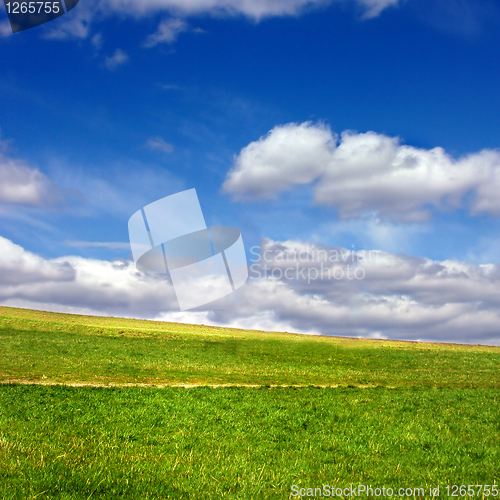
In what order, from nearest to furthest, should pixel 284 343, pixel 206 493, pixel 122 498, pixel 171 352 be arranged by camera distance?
pixel 122 498 < pixel 206 493 < pixel 171 352 < pixel 284 343

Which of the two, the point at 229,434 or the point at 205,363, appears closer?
the point at 229,434

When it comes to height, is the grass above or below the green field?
below

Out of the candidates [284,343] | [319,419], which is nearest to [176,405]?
[319,419]

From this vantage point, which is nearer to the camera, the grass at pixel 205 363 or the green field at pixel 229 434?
the green field at pixel 229 434

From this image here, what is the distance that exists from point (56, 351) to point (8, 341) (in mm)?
9010

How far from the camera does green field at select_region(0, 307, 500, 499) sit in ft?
29.8

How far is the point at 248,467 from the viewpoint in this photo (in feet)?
33.8

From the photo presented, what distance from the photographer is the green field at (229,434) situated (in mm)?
9086

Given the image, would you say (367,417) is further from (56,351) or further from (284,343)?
(284,343)

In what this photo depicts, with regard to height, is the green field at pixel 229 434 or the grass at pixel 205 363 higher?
the green field at pixel 229 434

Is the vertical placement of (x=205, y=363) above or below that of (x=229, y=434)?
below

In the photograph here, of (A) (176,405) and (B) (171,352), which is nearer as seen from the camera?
(A) (176,405)

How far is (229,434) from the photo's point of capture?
44.7ft

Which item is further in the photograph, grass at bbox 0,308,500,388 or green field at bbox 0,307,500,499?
grass at bbox 0,308,500,388
